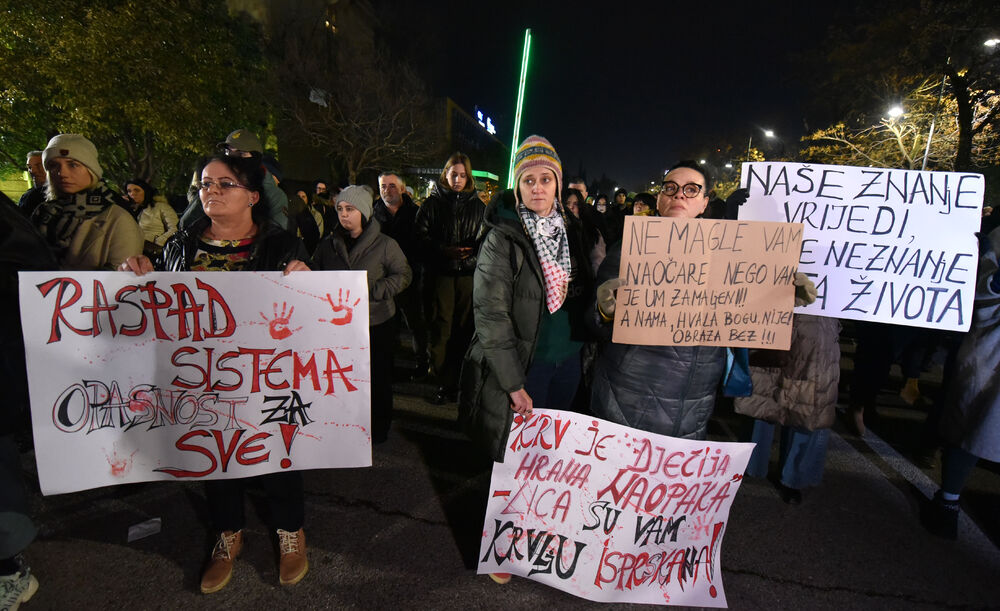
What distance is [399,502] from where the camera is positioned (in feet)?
9.27

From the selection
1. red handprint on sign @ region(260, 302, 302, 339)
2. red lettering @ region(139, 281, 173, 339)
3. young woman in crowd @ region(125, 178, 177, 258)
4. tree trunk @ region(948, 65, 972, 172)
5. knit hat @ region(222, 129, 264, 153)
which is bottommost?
red handprint on sign @ region(260, 302, 302, 339)

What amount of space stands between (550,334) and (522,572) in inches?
45.4

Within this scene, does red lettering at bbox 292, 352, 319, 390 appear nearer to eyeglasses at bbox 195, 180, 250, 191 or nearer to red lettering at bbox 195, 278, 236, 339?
red lettering at bbox 195, 278, 236, 339

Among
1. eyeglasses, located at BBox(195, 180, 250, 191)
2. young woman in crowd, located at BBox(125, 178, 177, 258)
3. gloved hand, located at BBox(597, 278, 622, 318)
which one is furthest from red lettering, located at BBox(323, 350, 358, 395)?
young woman in crowd, located at BBox(125, 178, 177, 258)

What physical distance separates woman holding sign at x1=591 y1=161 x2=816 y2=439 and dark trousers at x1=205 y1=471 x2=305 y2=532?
5.20ft

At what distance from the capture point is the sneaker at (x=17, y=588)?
6.32 feet

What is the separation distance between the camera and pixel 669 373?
207cm

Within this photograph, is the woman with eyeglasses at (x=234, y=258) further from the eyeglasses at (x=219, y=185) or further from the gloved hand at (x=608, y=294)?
the gloved hand at (x=608, y=294)

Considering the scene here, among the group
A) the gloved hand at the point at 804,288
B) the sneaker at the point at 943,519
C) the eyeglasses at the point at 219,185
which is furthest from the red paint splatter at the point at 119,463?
the sneaker at the point at 943,519

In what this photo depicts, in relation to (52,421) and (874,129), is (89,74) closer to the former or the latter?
(52,421)

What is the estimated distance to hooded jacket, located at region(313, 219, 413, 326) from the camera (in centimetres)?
320

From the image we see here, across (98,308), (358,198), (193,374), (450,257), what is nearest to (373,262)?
(358,198)

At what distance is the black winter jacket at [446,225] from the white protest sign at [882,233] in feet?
8.37

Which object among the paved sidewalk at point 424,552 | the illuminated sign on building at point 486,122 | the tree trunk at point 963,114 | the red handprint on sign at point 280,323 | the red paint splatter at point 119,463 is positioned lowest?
the paved sidewalk at point 424,552
